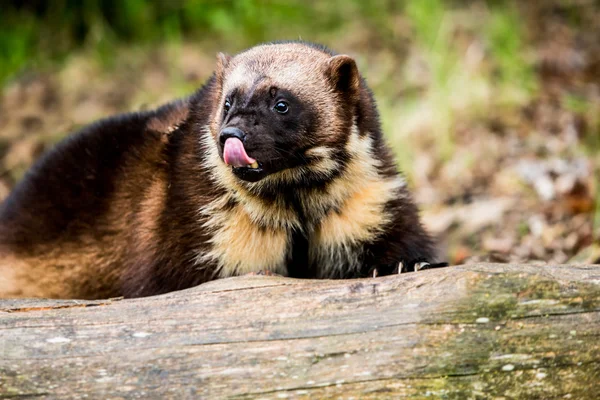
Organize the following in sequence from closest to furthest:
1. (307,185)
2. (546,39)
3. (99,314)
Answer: (99,314), (307,185), (546,39)

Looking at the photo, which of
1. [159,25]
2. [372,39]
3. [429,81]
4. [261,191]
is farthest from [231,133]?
[372,39]

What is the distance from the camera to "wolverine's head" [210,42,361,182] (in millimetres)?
3559

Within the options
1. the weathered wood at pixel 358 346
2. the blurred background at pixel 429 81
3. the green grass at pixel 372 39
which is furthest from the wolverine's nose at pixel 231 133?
the green grass at pixel 372 39

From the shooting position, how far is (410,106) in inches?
336

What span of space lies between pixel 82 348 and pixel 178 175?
133 centimetres

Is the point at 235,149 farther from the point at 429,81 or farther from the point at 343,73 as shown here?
the point at 429,81

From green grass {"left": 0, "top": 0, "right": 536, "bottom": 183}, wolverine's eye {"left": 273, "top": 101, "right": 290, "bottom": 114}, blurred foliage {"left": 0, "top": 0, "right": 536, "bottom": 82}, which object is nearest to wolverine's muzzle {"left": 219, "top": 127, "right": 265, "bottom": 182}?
wolverine's eye {"left": 273, "top": 101, "right": 290, "bottom": 114}

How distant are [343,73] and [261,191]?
2.38 feet

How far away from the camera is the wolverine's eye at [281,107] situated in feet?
12.2

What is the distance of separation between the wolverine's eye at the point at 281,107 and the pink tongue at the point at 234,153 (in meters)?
0.32

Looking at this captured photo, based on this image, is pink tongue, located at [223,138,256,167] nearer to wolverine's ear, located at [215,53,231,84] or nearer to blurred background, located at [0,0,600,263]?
wolverine's ear, located at [215,53,231,84]

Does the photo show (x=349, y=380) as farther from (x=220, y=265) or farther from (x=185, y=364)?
(x=220, y=265)

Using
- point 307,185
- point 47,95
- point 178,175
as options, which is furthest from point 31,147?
point 307,185

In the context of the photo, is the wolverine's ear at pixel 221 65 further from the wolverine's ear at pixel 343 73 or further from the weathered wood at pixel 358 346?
the weathered wood at pixel 358 346
